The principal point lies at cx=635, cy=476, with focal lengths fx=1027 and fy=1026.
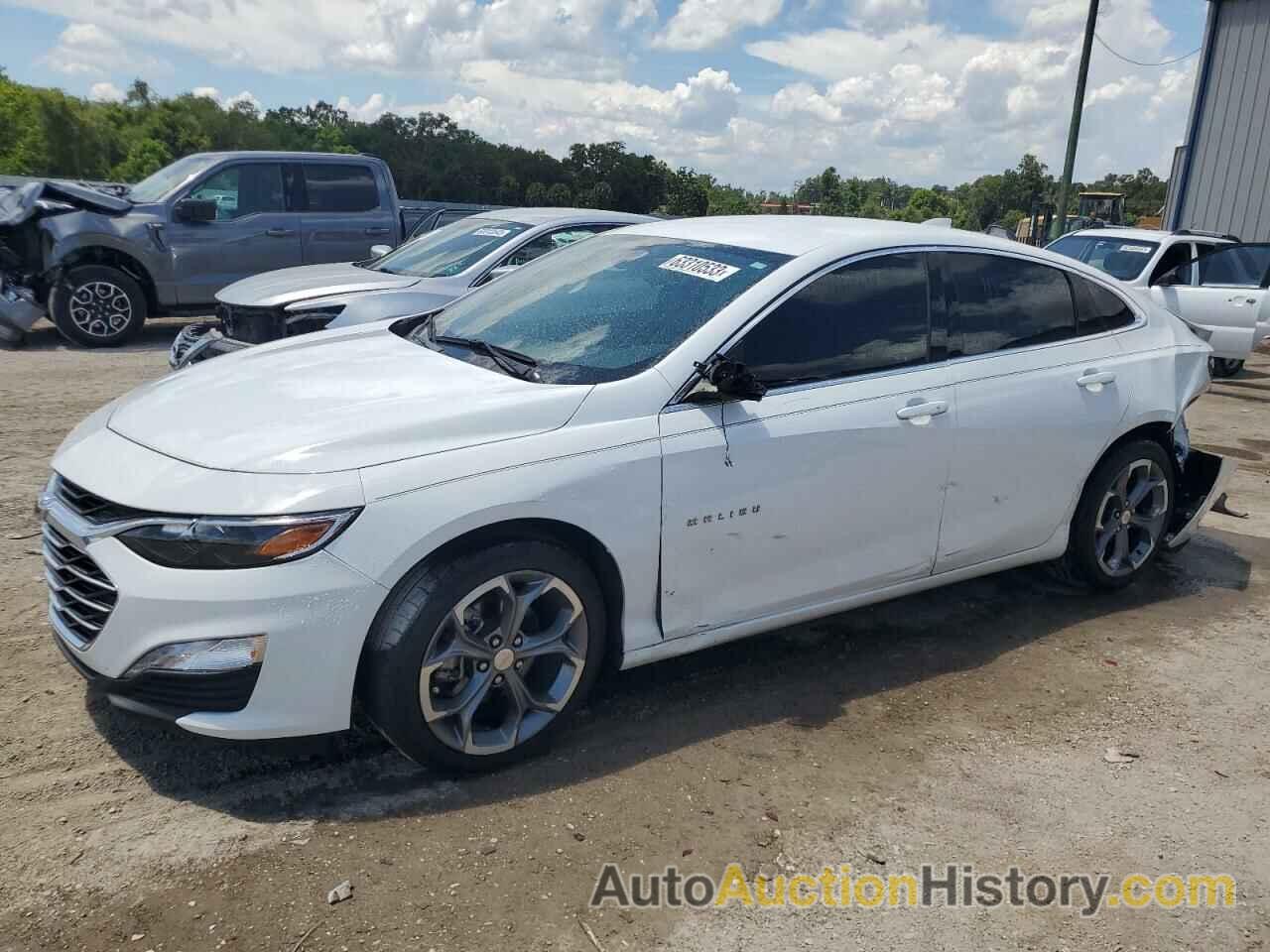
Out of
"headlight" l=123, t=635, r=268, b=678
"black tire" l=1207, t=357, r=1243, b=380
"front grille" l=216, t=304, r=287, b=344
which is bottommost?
"black tire" l=1207, t=357, r=1243, b=380

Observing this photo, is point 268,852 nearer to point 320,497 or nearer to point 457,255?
point 320,497

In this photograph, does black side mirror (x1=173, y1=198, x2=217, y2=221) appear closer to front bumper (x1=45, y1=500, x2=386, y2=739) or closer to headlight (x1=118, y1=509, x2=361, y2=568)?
front bumper (x1=45, y1=500, x2=386, y2=739)

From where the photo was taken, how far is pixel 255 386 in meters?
3.44

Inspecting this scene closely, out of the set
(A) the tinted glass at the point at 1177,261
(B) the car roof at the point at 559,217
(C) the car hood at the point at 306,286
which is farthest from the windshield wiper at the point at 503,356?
(A) the tinted glass at the point at 1177,261

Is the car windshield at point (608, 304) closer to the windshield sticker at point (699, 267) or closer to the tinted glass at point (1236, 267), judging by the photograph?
the windshield sticker at point (699, 267)

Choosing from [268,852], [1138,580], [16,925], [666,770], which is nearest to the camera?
[16,925]

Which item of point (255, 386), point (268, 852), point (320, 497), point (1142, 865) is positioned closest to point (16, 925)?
point (268, 852)

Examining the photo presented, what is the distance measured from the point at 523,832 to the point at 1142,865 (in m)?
1.78

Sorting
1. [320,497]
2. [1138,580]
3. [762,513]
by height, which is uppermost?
[320,497]

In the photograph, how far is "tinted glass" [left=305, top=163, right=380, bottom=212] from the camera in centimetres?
1130

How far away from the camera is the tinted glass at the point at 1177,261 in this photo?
11.5 metres

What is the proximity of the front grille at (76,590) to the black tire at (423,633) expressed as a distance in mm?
734

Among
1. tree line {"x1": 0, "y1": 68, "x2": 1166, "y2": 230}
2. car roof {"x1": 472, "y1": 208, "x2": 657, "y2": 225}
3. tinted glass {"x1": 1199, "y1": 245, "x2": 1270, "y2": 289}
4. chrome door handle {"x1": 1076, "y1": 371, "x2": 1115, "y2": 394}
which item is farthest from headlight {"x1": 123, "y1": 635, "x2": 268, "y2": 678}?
tree line {"x1": 0, "y1": 68, "x2": 1166, "y2": 230}

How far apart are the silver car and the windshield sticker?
101 inches
